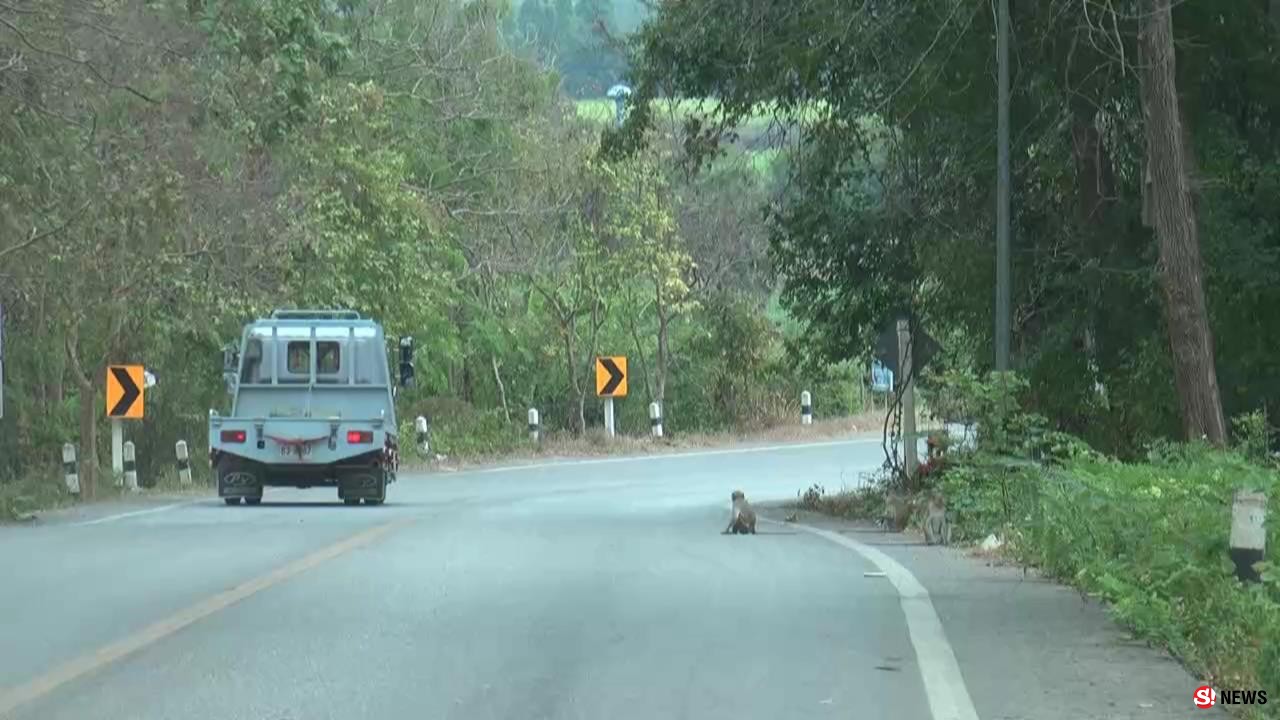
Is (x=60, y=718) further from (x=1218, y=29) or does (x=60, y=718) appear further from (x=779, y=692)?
(x=1218, y=29)

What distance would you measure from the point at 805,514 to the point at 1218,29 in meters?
8.73

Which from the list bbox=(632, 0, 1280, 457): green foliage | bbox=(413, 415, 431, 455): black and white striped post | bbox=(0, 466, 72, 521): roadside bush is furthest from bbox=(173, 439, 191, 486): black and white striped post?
bbox=(632, 0, 1280, 457): green foliage

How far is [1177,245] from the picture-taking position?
21.1 metres

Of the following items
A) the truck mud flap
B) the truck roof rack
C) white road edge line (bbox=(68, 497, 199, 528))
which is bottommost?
white road edge line (bbox=(68, 497, 199, 528))

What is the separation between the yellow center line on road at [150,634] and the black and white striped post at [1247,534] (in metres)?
6.10

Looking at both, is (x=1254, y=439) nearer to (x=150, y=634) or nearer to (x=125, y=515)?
(x=150, y=634)

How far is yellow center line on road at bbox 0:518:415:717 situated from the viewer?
10.1 meters

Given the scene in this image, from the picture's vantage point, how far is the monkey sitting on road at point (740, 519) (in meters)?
21.8

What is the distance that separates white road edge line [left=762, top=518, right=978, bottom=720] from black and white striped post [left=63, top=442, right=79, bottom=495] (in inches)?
698

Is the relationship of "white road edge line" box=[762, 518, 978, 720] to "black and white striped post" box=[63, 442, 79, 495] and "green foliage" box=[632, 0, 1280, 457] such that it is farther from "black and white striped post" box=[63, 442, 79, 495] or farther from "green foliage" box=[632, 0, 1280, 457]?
"black and white striped post" box=[63, 442, 79, 495]

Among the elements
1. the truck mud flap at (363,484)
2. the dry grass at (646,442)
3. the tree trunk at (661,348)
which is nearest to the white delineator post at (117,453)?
the truck mud flap at (363,484)

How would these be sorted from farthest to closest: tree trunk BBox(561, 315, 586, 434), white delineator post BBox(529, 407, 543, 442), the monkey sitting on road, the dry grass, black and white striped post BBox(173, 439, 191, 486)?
tree trunk BBox(561, 315, 586, 434), white delineator post BBox(529, 407, 543, 442), the dry grass, black and white striped post BBox(173, 439, 191, 486), the monkey sitting on road

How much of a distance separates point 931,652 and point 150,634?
4595 mm

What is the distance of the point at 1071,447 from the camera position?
785 inches
